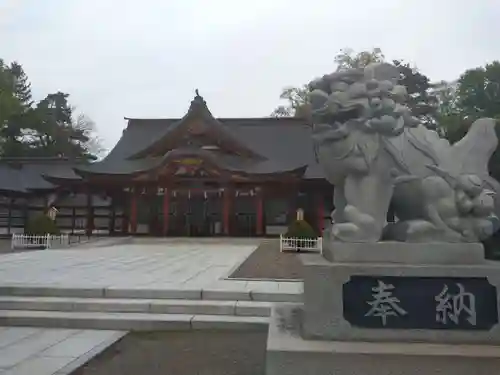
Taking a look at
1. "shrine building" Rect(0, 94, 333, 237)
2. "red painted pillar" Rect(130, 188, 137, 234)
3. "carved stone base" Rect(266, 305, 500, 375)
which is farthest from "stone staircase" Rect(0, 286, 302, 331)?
"red painted pillar" Rect(130, 188, 137, 234)

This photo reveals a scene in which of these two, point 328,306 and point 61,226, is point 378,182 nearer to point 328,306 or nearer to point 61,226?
point 328,306

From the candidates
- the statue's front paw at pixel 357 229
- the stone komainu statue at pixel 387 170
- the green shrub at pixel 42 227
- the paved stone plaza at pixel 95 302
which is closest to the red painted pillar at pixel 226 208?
the green shrub at pixel 42 227

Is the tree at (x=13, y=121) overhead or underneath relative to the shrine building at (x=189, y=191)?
overhead

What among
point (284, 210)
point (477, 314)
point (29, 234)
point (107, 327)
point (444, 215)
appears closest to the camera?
point (477, 314)

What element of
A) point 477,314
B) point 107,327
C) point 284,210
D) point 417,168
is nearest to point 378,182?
point 417,168

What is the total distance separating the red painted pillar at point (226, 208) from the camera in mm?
21570

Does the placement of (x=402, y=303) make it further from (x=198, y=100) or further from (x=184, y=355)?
(x=198, y=100)

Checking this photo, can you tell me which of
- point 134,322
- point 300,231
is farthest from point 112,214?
point 134,322

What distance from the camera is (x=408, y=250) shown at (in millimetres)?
3152

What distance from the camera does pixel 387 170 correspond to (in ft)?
11.1

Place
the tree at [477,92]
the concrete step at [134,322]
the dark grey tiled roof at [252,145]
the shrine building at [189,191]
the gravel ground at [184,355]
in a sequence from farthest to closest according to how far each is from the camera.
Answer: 1. the tree at [477,92]
2. the dark grey tiled roof at [252,145]
3. the shrine building at [189,191]
4. the concrete step at [134,322]
5. the gravel ground at [184,355]

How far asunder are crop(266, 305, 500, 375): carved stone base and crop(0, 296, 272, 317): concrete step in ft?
7.68

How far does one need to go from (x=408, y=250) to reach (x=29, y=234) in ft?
55.7

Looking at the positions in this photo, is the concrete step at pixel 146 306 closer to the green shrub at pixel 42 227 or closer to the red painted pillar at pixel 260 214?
the green shrub at pixel 42 227
